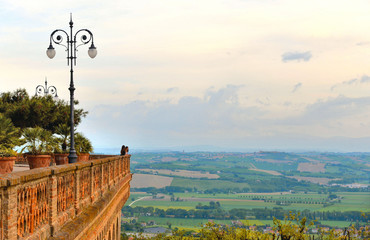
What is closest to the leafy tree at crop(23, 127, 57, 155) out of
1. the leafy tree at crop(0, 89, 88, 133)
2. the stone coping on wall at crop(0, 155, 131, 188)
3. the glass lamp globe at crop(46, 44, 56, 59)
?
the glass lamp globe at crop(46, 44, 56, 59)

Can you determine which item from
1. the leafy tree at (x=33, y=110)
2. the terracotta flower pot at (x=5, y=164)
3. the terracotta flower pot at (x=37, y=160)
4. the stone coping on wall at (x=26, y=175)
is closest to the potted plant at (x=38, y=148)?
the terracotta flower pot at (x=37, y=160)

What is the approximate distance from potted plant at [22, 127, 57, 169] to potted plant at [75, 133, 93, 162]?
4.61m

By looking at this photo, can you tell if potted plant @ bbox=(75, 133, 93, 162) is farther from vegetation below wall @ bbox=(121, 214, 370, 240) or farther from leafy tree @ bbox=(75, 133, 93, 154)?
vegetation below wall @ bbox=(121, 214, 370, 240)

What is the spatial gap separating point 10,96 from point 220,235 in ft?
73.5

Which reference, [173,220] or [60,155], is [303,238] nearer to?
[60,155]

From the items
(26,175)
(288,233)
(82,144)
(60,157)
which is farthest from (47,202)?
(288,233)

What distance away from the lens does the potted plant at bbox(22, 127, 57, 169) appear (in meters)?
17.8

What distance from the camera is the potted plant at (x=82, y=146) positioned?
25.5m

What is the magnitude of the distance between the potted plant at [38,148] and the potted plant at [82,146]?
15.1 feet

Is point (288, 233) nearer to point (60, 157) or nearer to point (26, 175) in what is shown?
point (60, 157)

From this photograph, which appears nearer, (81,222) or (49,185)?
(49,185)

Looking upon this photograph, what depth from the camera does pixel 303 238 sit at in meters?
30.3

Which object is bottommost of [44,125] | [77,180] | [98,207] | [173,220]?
[173,220]

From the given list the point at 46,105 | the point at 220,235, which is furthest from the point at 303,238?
the point at 46,105
